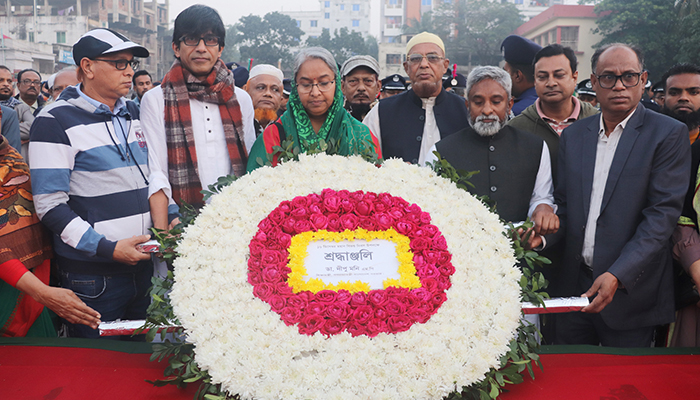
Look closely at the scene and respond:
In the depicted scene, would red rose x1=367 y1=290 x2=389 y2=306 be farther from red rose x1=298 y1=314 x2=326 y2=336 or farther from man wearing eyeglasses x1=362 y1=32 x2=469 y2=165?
man wearing eyeglasses x1=362 y1=32 x2=469 y2=165

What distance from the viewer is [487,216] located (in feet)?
7.83

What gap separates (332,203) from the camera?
231cm

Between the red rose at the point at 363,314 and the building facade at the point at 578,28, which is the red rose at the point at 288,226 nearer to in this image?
the red rose at the point at 363,314

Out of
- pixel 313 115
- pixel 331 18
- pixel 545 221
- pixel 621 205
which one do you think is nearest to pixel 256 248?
pixel 313 115

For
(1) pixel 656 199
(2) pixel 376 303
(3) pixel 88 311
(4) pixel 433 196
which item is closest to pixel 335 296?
(2) pixel 376 303

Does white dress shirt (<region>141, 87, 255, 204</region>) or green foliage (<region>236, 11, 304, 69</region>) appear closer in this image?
white dress shirt (<region>141, 87, 255, 204</region>)

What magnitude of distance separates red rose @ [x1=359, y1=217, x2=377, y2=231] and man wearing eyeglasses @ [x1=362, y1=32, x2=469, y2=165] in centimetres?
155

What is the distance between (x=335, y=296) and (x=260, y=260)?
38 centimetres

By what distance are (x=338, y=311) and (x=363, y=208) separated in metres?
0.53

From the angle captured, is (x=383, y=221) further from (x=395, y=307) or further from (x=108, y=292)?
(x=108, y=292)

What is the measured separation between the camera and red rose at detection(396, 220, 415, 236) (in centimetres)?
227

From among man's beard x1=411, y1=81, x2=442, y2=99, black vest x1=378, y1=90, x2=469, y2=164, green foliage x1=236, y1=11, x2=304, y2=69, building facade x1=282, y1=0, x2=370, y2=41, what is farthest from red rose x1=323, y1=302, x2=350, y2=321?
building facade x1=282, y1=0, x2=370, y2=41

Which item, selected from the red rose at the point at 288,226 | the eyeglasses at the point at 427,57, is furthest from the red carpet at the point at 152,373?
the eyeglasses at the point at 427,57

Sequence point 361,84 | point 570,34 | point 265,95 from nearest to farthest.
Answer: point 265,95 → point 361,84 → point 570,34
